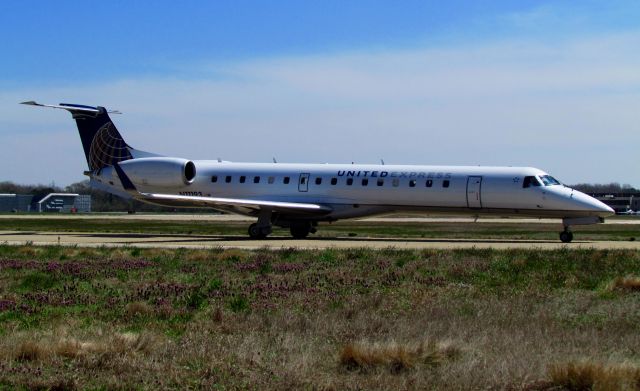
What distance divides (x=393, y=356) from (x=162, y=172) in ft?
101

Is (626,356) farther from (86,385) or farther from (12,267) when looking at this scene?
(12,267)

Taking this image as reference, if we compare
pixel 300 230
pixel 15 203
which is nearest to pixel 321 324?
pixel 300 230

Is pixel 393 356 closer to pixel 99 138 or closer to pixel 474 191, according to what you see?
pixel 474 191

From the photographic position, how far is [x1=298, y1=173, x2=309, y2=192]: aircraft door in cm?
3609

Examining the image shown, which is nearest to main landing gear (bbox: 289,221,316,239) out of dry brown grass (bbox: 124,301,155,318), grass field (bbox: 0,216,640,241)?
grass field (bbox: 0,216,640,241)

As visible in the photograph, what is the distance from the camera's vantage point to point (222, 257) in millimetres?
21969

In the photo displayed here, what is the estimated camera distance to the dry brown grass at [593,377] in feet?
24.3

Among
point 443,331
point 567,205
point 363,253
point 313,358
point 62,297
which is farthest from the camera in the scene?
point 567,205

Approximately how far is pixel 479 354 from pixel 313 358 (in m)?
1.68

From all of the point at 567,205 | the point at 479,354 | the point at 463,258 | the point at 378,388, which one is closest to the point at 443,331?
the point at 479,354

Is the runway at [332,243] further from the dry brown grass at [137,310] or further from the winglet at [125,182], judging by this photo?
the dry brown grass at [137,310]

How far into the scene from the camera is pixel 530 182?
105ft

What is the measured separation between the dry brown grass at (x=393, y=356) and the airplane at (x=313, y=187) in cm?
2376

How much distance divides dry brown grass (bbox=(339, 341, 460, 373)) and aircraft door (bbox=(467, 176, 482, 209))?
23.8m
